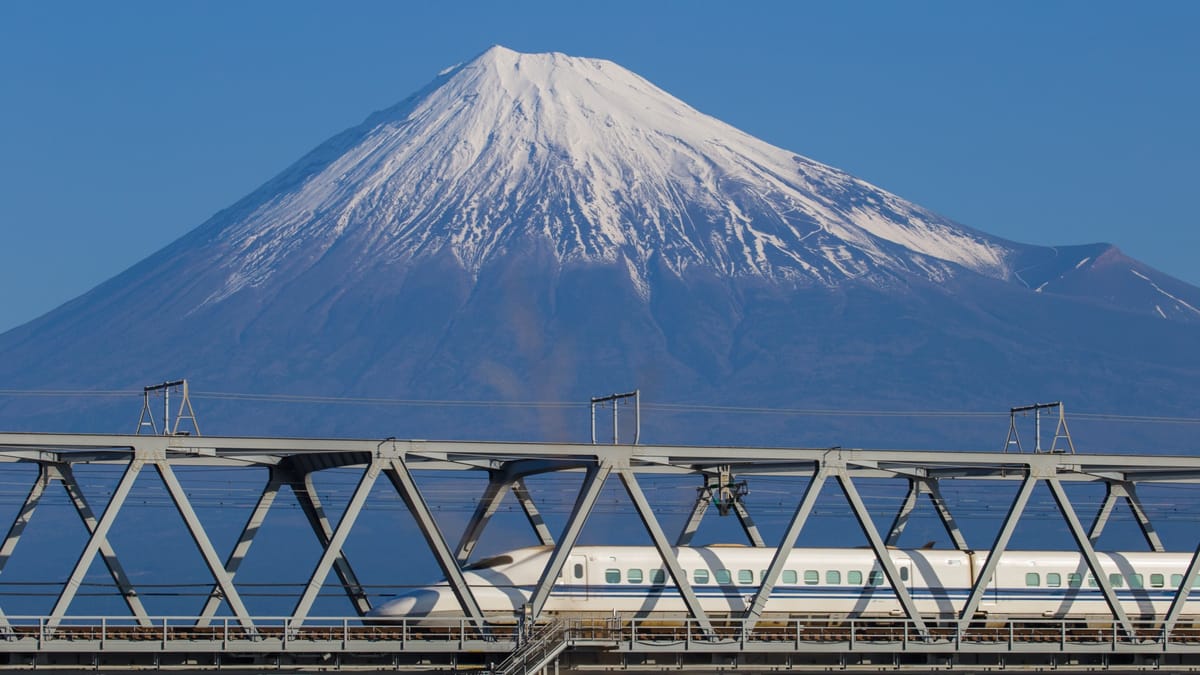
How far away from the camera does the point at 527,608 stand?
77375 mm

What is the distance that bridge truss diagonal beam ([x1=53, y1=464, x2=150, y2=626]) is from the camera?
75.8 meters

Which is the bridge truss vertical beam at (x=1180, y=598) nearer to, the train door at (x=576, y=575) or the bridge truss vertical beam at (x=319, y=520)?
the train door at (x=576, y=575)

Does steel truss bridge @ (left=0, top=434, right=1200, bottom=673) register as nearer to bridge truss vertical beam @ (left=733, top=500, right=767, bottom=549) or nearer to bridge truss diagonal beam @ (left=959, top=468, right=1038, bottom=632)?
bridge truss diagonal beam @ (left=959, top=468, right=1038, bottom=632)

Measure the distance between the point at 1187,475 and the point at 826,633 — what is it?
61.1 ft

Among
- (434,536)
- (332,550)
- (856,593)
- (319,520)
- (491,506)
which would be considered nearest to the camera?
(332,550)

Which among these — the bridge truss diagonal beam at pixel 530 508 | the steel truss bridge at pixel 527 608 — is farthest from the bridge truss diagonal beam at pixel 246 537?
the bridge truss diagonal beam at pixel 530 508

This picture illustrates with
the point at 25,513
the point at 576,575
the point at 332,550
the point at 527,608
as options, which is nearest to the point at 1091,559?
the point at 576,575

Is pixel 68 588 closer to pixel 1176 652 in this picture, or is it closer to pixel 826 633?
pixel 826 633

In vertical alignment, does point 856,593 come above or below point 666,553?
above

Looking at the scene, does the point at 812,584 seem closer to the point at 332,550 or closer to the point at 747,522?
the point at 747,522

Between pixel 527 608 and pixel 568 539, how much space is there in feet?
11.3

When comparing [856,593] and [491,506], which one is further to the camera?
[856,593]

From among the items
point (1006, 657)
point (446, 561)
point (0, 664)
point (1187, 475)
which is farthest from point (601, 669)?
point (1187, 475)

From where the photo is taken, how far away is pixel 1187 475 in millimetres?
88500
